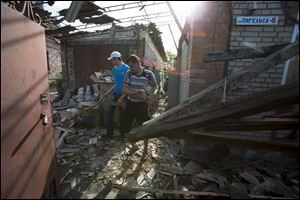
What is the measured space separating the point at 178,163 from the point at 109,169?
4.47 ft

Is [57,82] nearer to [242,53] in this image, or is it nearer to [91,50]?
[91,50]

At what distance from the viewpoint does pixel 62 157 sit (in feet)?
15.4

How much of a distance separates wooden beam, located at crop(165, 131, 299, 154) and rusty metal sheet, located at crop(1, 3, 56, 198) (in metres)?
1.63

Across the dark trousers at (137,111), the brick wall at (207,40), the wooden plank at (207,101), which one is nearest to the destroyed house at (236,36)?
the brick wall at (207,40)

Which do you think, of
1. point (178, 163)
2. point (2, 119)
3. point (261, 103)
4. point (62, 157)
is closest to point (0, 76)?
point (2, 119)

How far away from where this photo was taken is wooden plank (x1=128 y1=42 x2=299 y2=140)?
223 cm

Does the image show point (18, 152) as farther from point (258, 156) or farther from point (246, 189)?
point (258, 156)

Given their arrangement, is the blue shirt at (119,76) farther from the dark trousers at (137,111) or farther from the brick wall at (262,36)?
the brick wall at (262,36)

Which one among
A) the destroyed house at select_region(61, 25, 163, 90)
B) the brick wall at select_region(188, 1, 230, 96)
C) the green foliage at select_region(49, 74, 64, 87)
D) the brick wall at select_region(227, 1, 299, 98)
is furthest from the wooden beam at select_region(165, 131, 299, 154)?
the green foliage at select_region(49, 74, 64, 87)

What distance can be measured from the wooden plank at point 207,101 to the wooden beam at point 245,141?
0.17m

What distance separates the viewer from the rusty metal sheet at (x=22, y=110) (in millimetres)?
2107

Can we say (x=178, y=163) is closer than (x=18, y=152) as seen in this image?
No

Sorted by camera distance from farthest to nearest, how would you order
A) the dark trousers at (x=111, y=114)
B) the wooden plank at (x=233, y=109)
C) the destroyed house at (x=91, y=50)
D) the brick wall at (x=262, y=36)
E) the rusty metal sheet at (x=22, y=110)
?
1. the destroyed house at (x=91, y=50)
2. the dark trousers at (x=111, y=114)
3. the brick wall at (x=262, y=36)
4. the wooden plank at (x=233, y=109)
5. the rusty metal sheet at (x=22, y=110)

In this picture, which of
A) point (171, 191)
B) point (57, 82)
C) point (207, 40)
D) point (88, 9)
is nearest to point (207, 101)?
point (171, 191)
